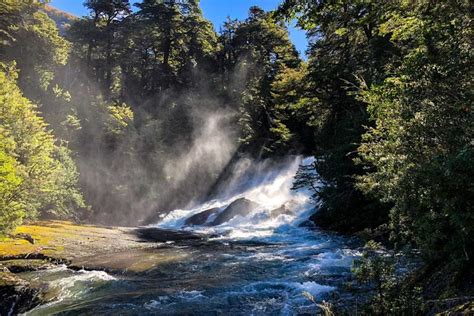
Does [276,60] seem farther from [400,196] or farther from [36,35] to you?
[400,196]

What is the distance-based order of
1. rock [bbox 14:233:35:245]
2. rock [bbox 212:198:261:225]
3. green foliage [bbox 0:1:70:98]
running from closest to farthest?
rock [bbox 14:233:35:245]
rock [bbox 212:198:261:225]
green foliage [bbox 0:1:70:98]

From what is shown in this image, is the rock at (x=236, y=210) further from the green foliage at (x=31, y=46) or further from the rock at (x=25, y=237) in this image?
the green foliage at (x=31, y=46)

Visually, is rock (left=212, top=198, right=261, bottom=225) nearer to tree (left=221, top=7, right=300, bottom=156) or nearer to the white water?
the white water

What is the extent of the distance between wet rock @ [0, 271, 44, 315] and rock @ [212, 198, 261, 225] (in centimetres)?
2102

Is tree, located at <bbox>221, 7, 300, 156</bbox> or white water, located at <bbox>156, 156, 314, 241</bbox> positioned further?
tree, located at <bbox>221, 7, 300, 156</bbox>

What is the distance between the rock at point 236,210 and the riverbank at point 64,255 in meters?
8.15

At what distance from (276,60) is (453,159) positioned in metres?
48.0

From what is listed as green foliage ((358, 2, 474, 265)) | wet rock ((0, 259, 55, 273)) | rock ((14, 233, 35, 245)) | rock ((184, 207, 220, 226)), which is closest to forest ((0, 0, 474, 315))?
green foliage ((358, 2, 474, 265))

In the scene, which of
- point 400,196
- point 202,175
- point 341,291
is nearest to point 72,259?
point 341,291

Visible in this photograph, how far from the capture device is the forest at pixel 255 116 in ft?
23.9

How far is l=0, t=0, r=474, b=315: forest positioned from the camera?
23.9ft

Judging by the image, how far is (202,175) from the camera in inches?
1937

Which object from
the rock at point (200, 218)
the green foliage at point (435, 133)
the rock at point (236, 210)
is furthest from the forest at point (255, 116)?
the rock at point (200, 218)

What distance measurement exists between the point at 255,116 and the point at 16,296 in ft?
129
